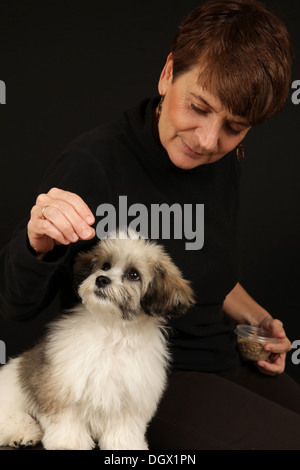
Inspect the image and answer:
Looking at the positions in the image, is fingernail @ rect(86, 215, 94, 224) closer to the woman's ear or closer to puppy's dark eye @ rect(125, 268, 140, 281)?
puppy's dark eye @ rect(125, 268, 140, 281)

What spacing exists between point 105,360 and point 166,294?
0.23 m

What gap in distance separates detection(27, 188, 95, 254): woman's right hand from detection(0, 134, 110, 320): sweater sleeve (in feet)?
0.24

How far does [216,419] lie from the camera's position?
5.59 ft

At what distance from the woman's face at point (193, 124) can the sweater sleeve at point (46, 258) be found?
226 millimetres

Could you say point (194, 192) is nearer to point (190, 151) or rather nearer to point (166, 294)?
point (190, 151)

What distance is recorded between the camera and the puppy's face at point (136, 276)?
1.57 metres

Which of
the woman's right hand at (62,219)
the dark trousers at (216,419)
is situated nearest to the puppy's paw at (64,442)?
the dark trousers at (216,419)

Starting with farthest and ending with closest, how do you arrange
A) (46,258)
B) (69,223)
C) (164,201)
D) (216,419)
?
(164,201), (216,419), (46,258), (69,223)

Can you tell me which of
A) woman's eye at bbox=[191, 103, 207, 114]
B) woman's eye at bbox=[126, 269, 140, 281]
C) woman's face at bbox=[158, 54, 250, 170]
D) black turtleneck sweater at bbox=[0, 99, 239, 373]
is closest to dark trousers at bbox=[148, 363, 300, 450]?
black turtleneck sweater at bbox=[0, 99, 239, 373]

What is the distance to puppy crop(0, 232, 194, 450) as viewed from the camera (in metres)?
1.56

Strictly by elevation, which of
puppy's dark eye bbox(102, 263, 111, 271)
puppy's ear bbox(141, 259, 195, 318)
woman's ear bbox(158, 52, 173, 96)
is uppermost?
woman's ear bbox(158, 52, 173, 96)

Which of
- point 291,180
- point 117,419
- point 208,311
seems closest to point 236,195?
point 208,311

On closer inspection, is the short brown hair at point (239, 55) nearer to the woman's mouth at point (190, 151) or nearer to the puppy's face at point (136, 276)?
the woman's mouth at point (190, 151)

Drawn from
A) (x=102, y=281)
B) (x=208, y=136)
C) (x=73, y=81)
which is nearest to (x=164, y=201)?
(x=208, y=136)
